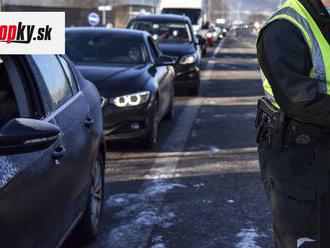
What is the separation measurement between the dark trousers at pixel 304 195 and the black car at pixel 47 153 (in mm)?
979

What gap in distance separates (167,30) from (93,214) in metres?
10.2

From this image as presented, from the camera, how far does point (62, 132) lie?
370 cm

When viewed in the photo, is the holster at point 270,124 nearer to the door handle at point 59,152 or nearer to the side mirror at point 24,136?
the side mirror at point 24,136

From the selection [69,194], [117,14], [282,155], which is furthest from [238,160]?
[117,14]

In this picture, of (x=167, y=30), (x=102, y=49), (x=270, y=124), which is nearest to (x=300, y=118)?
(x=270, y=124)

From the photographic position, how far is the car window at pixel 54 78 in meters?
3.86

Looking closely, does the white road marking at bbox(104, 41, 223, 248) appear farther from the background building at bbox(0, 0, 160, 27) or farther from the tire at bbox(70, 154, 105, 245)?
the background building at bbox(0, 0, 160, 27)

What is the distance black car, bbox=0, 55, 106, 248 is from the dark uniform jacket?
96cm

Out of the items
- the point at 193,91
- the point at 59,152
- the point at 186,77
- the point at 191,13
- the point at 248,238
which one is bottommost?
the point at 191,13

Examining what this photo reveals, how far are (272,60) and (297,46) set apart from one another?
0.37ft

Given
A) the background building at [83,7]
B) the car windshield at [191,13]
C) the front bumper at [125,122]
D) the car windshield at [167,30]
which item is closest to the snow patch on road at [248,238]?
the front bumper at [125,122]

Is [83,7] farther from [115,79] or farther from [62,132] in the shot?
[62,132]

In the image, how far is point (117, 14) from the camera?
5031cm

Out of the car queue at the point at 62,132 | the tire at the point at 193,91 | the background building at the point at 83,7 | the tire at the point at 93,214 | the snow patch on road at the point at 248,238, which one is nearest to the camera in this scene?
the car queue at the point at 62,132
